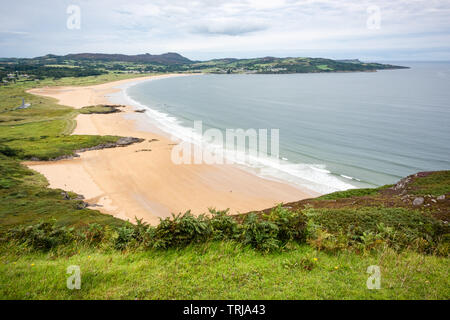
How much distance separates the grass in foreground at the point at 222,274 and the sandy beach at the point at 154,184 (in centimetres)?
1551

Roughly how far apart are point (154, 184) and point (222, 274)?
2585cm

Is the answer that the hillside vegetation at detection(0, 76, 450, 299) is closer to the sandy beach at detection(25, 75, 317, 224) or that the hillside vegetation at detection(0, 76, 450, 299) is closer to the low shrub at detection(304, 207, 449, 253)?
the low shrub at detection(304, 207, 449, 253)

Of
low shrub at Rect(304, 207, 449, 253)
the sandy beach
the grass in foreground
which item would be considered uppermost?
the grass in foreground

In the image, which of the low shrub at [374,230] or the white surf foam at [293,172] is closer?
the low shrub at [374,230]

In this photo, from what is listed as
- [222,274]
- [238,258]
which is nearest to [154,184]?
[238,258]

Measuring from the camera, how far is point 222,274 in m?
7.18

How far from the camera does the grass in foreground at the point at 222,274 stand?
6340 millimetres

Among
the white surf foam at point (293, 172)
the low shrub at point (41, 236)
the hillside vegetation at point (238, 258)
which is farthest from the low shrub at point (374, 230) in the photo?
the white surf foam at point (293, 172)

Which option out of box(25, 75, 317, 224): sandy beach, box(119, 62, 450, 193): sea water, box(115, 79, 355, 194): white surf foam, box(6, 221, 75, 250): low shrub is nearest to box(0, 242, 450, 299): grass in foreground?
box(6, 221, 75, 250): low shrub

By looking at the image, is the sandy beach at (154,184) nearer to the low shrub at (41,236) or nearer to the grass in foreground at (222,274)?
the low shrub at (41,236)

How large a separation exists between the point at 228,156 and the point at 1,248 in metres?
33.4

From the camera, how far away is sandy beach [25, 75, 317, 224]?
86.1 ft

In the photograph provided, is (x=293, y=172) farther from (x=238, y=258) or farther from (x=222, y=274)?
(x=222, y=274)

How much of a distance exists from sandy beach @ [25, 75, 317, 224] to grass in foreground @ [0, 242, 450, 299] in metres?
15.5
